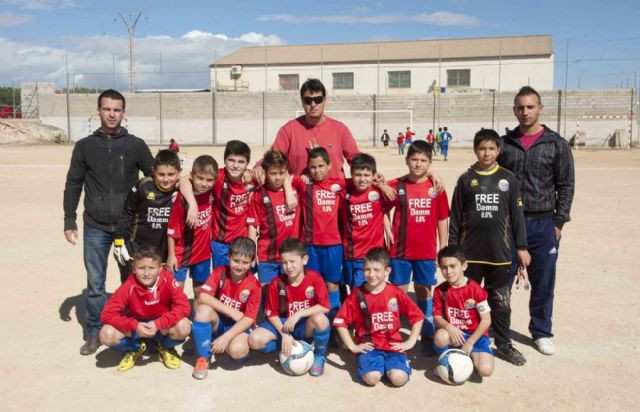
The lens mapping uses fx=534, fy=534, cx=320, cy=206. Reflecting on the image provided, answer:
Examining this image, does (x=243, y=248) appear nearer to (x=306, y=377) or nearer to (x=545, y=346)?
(x=306, y=377)

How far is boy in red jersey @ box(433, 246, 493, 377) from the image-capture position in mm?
4418

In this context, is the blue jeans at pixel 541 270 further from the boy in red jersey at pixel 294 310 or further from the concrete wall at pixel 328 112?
the concrete wall at pixel 328 112

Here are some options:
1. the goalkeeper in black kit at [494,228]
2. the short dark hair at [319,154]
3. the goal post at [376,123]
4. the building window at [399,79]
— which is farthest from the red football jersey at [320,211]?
the building window at [399,79]

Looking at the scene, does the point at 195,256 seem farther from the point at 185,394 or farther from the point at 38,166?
the point at 38,166

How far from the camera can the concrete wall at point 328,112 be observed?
124 ft

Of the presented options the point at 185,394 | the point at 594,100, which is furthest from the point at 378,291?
the point at 594,100

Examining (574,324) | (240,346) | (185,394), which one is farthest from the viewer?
(574,324)

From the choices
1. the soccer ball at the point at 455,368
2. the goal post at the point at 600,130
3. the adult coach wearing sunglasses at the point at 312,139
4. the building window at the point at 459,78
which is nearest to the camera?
the soccer ball at the point at 455,368

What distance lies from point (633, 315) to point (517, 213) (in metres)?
2.17

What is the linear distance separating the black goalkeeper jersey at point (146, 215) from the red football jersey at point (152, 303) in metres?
0.50

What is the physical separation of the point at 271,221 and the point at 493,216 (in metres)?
2.02

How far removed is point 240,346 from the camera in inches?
174

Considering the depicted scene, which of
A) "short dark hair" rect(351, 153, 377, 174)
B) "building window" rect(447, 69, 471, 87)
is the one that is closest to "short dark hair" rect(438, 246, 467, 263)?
"short dark hair" rect(351, 153, 377, 174)

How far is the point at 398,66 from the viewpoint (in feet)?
157
